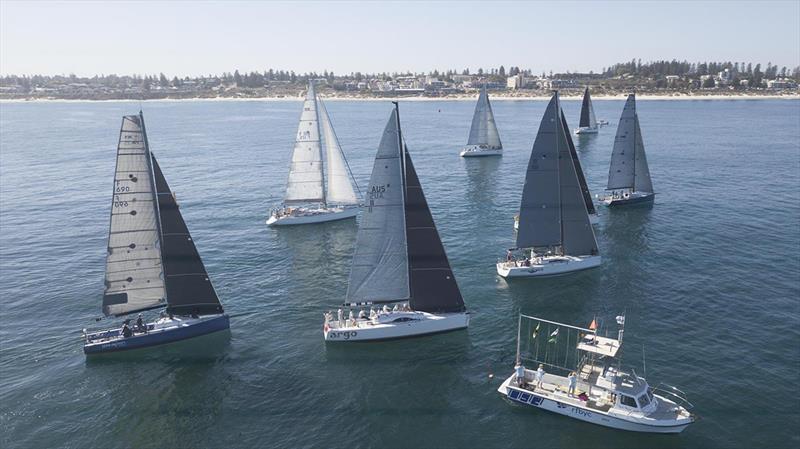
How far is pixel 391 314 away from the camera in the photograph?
38875mm

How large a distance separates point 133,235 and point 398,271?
1949 centimetres

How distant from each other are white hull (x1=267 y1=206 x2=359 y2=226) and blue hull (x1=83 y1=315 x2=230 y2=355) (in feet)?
95.1

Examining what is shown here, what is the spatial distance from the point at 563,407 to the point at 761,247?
42597 millimetres

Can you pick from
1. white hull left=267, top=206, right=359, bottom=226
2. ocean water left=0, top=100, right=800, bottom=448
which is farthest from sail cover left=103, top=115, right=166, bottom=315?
white hull left=267, top=206, right=359, bottom=226

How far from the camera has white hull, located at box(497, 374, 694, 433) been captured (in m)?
28.1

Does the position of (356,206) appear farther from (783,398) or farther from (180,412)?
(783,398)

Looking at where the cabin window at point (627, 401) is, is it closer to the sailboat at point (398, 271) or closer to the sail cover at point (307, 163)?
the sailboat at point (398, 271)

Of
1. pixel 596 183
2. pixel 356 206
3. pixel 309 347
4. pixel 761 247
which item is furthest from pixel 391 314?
pixel 596 183

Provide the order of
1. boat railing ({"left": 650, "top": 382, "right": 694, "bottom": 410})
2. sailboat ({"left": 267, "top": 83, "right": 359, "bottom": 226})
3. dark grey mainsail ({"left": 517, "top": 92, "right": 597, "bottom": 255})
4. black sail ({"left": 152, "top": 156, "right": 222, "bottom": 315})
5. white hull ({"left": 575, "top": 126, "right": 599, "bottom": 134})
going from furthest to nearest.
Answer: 1. white hull ({"left": 575, "top": 126, "right": 599, "bottom": 134})
2. sailboat ({"left": 267, "top": 83, "right": 359, "bottom": 226})
3. dark grey mainsail ({"left": 517, "top": 92, "right": 597, "bottom": 255})
4. black sail ({"left": 152, "top": 156, "right": 222, "bottom": 315})
5. boat railing ({"left": 650, "top": 382, "right": 694, "bottom": 410})

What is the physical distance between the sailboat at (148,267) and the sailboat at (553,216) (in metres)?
28.0

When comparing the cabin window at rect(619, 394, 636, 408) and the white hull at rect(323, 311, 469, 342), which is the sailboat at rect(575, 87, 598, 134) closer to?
the white hull at rect(323, 311, 469, 342)

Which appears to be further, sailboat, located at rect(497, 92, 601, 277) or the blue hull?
sailboat, located at rect(497, 92, 601, 277)

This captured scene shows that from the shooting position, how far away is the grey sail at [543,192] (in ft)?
155

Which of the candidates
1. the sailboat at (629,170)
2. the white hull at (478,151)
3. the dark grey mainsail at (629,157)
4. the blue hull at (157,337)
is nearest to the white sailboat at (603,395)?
the blue hull at (157,337)
